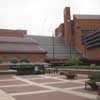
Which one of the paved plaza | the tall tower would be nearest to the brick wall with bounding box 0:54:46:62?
the tall tower

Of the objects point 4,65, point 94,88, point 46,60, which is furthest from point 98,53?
point 94,88

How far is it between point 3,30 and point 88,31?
29.6 metres

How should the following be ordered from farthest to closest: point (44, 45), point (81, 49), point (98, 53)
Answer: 1. point (44, 45)
2. point (81, 49)
3. point (98, 53)

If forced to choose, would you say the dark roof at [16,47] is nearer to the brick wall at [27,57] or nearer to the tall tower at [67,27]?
the brick wall at [27,57]

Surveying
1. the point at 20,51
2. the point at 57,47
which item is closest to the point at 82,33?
the point at 57,47

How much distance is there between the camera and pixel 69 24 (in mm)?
69000

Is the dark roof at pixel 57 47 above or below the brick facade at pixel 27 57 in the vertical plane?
above

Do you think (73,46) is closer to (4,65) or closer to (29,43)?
(29,43)

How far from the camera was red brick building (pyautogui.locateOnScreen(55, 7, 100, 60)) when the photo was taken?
51875mm

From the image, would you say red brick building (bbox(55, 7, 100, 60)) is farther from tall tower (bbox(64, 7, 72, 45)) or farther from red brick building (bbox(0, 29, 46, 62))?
red brick building (bbox(0, 29, 46, 62))

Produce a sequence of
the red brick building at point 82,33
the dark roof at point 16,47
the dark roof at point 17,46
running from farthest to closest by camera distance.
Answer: the red brick building at point 82,33
the dark roof at point 17,46
the dark roof at point 16,47

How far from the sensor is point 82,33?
62812 millimetres

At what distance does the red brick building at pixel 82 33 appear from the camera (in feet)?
170

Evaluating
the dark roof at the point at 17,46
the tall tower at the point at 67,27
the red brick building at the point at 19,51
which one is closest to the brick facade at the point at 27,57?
the red brick building at the point at 19,51
